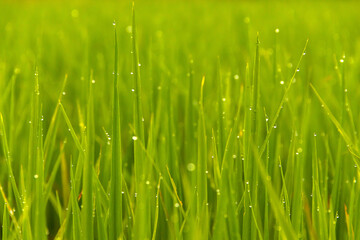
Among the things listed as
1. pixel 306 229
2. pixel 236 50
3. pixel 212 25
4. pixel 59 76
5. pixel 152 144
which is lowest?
pixel 306 229

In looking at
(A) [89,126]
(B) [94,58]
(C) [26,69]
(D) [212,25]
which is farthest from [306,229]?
(D) [212,25]

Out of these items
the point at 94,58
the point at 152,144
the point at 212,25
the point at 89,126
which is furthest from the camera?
the point at 212,25

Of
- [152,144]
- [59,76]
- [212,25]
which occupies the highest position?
[212,25]

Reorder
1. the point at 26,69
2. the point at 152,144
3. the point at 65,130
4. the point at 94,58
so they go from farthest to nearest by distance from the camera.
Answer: the point at 94,58, the point at 26,69, the point at 65,130, the point at 152,144

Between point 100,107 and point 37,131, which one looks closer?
point 37,131

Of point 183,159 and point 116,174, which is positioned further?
point 183,159

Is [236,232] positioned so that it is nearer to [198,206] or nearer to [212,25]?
[198,206]

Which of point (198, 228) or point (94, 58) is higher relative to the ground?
point (94, 58)

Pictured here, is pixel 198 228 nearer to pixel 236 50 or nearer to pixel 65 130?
pixel 65 130

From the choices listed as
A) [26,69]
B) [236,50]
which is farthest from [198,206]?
[236,50]
